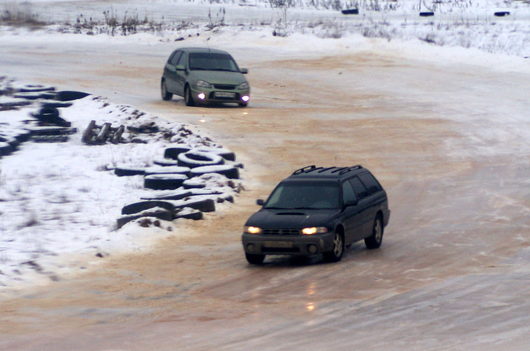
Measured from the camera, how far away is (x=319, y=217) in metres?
15.6

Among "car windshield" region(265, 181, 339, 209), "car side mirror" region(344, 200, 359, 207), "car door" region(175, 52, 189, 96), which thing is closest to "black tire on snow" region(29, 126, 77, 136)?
"car door" region(175, 52, 189, 96)

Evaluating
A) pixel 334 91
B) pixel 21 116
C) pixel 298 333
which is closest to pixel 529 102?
pixel 334 91

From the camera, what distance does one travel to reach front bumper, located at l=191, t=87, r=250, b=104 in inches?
1336

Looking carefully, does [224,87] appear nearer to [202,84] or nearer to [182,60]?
[202,84]

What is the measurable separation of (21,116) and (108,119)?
301 centimetres

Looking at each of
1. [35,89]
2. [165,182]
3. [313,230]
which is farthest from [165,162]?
[35,89]

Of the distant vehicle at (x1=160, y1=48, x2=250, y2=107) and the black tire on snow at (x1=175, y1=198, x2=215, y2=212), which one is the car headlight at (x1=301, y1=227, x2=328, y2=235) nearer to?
the black tire on snow at (x1=175, y1=198, x2=215, y2=212)

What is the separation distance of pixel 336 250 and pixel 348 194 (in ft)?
4.11

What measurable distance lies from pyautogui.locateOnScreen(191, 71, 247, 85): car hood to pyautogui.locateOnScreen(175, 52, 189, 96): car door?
1.31 ft

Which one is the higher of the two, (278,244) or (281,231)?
(281,231)

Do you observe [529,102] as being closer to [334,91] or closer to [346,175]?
[334,91]

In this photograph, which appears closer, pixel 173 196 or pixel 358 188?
pixel 358 188

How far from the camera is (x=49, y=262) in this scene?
16.2 metres

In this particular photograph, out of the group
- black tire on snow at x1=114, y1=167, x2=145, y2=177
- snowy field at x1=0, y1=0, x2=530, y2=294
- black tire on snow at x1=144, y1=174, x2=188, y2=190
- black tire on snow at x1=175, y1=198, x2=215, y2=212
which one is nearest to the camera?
snowy field at x1=0, y1=0, x2=530, y2=294
